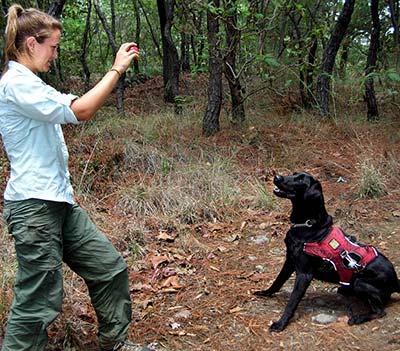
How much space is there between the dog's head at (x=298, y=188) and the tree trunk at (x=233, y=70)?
4139mm

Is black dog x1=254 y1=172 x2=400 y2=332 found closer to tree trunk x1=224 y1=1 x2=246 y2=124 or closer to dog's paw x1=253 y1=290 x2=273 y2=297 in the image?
dog's paw x1=253 y1=290 x2=273 y2=297

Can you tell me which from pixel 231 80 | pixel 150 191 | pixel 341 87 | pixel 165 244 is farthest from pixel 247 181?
pixel 341 87

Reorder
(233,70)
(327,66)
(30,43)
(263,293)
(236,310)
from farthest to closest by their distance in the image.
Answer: (327,66) < (233,70) < (263,293) < (236,310) < (30,43)

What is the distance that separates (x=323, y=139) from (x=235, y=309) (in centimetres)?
463

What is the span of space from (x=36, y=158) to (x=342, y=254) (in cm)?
204

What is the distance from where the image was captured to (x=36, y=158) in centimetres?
247

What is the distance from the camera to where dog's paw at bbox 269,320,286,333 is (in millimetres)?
3217

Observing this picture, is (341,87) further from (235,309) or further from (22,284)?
(22,284)

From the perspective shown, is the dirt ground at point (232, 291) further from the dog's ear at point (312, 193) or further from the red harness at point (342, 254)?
the dog's ear at point (312, 193)

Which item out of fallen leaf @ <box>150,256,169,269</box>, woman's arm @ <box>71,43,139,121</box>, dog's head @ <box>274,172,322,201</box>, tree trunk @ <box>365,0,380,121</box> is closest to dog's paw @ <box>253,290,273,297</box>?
dog's head @ <box>274,172,322,201</box>

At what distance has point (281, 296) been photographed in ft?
12.2

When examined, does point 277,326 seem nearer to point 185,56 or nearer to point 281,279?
point 281,279

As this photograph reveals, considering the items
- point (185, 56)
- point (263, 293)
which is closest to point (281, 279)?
point (263, 293)

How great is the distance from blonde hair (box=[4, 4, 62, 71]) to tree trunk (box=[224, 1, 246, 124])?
4853 mm
